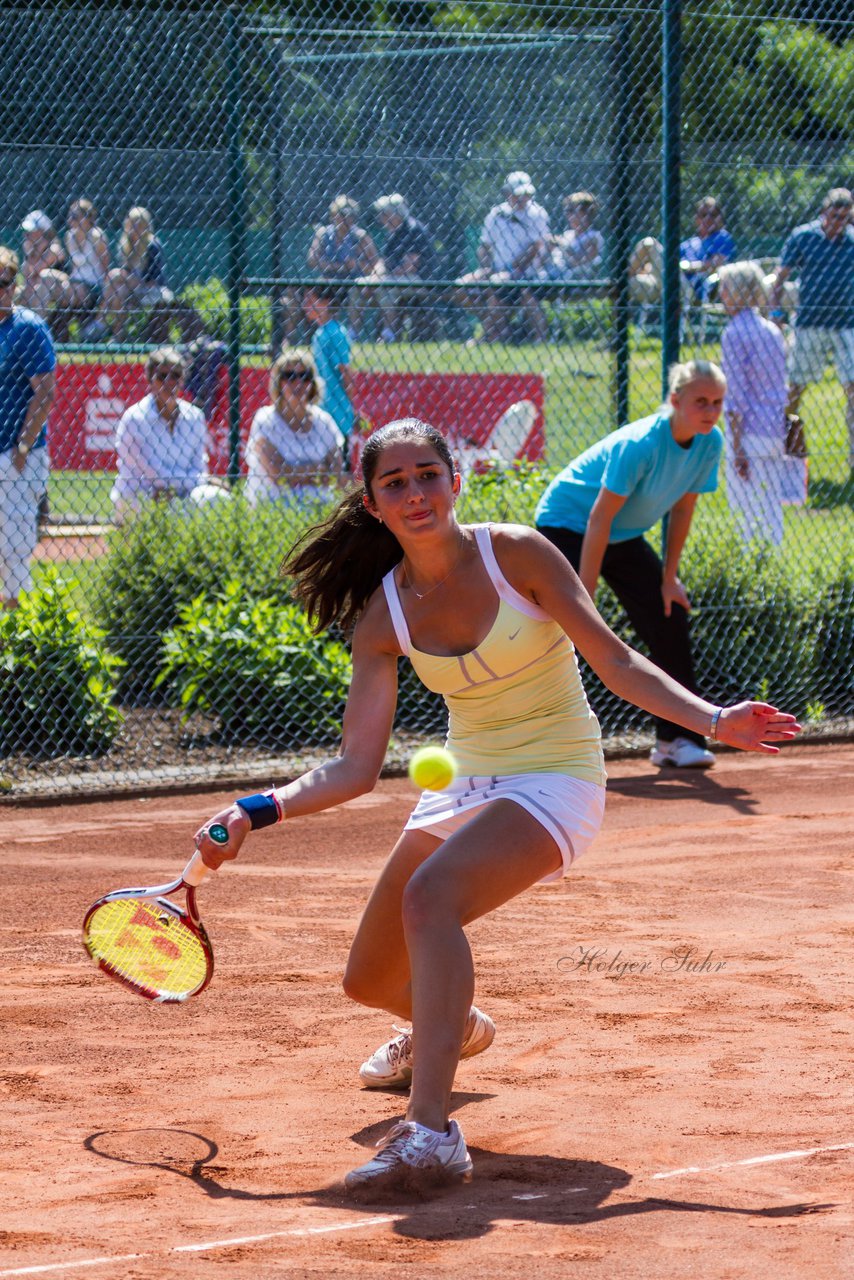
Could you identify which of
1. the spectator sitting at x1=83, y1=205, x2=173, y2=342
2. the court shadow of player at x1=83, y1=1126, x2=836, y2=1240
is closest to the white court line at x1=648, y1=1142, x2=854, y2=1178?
the court shadow of player at x1=83, y1=1126, x2=836, y2=1240

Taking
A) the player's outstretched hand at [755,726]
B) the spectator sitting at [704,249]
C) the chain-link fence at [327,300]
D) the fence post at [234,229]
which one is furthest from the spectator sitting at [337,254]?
the player's outstretched hand at [755,726]

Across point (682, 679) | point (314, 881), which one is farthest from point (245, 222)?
point (314, 881)

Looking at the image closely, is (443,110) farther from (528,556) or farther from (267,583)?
(528,556)

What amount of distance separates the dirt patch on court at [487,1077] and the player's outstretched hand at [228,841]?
0.65 meters

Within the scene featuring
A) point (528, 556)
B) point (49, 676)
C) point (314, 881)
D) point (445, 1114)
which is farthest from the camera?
point (49, 676)

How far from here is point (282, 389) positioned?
29.8 feet

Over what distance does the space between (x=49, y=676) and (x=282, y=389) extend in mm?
2005

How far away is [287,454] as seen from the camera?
9094mm

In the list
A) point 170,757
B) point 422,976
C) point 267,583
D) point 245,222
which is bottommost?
point 422,976

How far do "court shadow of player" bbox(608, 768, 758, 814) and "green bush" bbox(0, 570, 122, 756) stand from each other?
2.33 meters

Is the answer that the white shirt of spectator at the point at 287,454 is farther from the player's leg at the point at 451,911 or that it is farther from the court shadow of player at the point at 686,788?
the player's leg at the point at 451,911

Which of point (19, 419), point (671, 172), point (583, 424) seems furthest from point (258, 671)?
point (671, 172)

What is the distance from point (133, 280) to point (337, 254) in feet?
3.51

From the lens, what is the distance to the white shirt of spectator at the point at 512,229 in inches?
366
